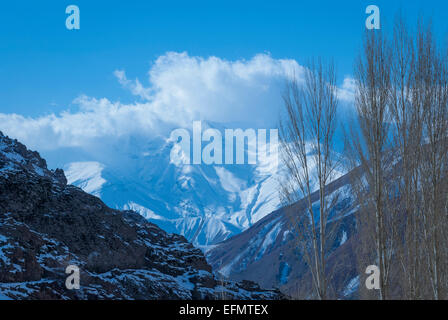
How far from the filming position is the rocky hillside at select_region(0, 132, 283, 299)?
69.2ft

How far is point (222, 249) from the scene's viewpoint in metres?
194

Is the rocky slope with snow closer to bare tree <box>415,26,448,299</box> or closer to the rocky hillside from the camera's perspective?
the rocky hillside

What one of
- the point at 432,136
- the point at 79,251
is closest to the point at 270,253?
the point at 79,251

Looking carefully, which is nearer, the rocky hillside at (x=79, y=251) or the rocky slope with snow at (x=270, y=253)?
the rocky hillside at (x=79, y=251)

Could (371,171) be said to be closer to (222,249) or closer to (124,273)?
(124,273)

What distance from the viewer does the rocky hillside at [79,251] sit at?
69.2ft

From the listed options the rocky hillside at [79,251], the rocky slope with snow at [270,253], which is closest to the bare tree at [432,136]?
the rocky hillside at [79,251]

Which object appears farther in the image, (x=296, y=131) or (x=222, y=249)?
(x=222, y=249)

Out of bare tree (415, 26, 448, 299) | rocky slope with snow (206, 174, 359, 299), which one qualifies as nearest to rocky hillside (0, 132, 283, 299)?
bare tree (415, 26, 448, 299)

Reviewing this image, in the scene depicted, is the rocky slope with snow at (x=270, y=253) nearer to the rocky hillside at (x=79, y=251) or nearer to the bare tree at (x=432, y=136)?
the rocky hillside at (x=79, y=251)

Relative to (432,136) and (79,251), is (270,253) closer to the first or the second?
(79,251)

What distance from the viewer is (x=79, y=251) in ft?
91.5

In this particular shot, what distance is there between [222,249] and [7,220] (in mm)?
174884
